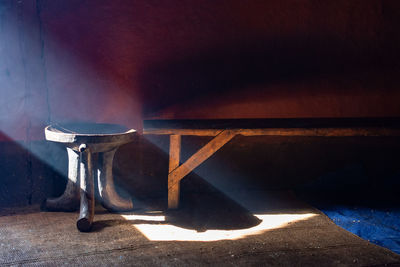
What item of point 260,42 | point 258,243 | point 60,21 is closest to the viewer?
point 258,243

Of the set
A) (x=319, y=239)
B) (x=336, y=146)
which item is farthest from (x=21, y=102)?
(x=336, y=146)

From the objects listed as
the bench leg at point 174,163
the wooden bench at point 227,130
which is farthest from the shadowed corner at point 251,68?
the bench leg at point 174,163

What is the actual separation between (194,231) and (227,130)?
1.02m

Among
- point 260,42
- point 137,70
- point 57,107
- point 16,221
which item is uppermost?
point 260,42

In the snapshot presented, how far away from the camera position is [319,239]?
2.82 m

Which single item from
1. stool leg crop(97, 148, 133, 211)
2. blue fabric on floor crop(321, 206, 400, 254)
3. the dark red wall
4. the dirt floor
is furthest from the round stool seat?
blue fabric on floor crop(321, 206, 400, 254)

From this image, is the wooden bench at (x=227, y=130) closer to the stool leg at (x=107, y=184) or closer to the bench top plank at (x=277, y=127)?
the bench top plank at (x=277, y=127)

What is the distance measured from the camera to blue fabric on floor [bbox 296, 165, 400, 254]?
2979mm

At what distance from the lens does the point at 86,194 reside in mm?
2924

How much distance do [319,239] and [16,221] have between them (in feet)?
9.28

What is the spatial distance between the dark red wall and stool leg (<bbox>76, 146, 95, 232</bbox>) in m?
0.73

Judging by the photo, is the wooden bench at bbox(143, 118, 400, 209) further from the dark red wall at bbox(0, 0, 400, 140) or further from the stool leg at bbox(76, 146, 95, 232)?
the stool leg at bbox(76, 146, 95, 232)

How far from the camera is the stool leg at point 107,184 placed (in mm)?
3222

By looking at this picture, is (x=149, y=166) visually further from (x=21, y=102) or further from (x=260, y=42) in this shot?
(x=260, y=42)
